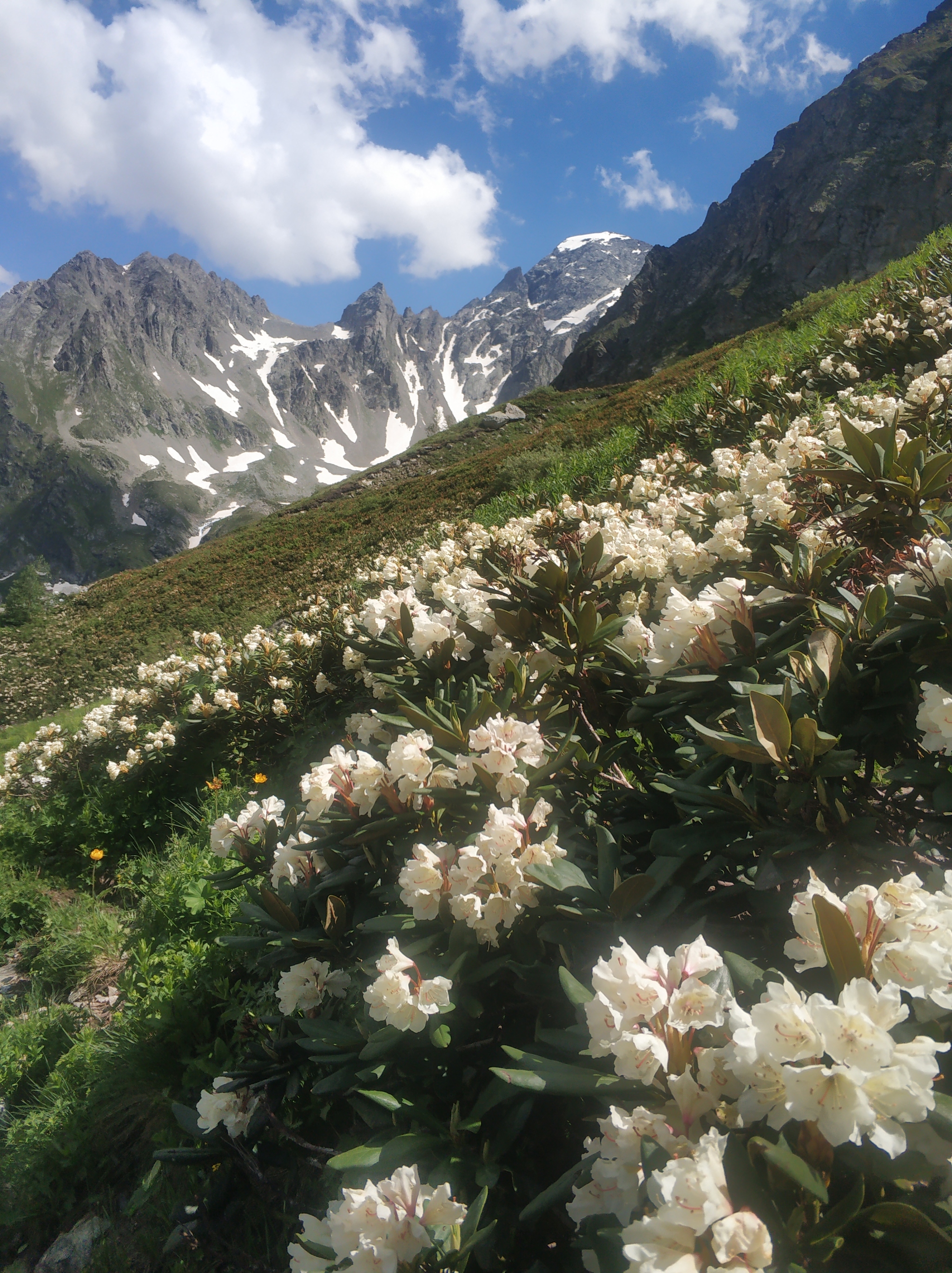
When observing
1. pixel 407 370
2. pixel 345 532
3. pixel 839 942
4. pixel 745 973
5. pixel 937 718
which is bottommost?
pixel 745 973

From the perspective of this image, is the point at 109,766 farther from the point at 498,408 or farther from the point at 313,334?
the point at 313,334

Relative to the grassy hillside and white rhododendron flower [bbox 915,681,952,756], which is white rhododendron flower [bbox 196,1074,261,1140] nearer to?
white rhododendron flower [bbox 915,681,952,756]

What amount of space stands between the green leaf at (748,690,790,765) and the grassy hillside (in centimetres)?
490

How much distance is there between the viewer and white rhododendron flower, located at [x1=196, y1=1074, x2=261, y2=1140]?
1.44 m

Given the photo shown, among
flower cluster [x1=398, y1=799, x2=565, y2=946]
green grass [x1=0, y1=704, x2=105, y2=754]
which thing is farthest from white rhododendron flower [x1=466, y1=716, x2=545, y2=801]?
green grass [x1=0, y1=704, x2=105, y2=754]

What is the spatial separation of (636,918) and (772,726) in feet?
1.55

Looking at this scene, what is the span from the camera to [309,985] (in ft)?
4.82

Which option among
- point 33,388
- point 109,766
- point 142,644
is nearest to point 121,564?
point 33,388

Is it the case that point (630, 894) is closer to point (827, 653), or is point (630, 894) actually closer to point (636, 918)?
point (636, 918)

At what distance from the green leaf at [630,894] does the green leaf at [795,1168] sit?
438mm

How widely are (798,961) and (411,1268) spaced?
2.37 feet

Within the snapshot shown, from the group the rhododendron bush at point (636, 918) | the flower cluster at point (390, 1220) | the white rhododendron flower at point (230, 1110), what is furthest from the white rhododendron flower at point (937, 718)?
the white rhododendron flower at point (230, 1110)

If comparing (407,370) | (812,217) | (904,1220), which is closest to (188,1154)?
(904,1220)

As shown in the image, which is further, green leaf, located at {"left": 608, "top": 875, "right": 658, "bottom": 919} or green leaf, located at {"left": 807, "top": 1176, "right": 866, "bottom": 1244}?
green leaf, located at {"left": 608, "top": 875, "right": 658, "bottom": 919}
